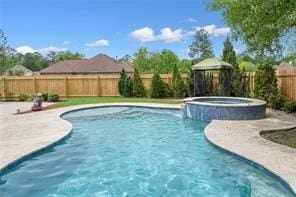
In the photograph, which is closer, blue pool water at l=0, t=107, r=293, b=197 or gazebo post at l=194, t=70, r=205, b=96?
blue pool water at l=0, t=107, r=293, b=197

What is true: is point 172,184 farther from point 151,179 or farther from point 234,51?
point 234,51

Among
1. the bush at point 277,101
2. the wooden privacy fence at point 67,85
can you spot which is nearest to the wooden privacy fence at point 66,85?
the wooden privacy fence at point 67,85

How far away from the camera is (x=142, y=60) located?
57.5m

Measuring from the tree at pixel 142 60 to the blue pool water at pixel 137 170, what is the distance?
44812mm

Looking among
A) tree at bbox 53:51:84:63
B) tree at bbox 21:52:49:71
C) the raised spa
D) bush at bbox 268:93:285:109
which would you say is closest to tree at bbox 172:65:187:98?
bush at bbox 268:93:285:109

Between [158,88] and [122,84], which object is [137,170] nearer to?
[158,88]

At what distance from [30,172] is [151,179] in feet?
8.60

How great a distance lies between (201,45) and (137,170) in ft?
195

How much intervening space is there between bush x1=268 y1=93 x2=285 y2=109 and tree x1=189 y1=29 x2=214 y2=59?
1870 inches

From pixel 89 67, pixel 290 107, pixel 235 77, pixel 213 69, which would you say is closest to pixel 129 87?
pixel 235 77

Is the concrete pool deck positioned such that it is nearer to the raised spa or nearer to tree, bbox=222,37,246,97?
the raised spa

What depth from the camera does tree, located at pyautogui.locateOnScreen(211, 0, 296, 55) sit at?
10125mm

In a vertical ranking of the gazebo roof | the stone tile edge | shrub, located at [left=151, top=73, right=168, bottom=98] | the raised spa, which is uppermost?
the gazebo roof

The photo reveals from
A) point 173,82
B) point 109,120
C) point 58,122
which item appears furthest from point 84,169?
point 173,82
